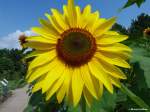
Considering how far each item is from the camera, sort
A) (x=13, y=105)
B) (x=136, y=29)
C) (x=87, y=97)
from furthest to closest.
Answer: (x=13, y=105) → (x=136, y=29) → (x=87, y=97)

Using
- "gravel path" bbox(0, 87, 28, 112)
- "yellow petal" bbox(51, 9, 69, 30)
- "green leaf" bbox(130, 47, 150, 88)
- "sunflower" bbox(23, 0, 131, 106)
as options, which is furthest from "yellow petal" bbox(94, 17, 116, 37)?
"gravel path" bbox(0, 87, 28, 112)

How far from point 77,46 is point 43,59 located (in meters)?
0.12

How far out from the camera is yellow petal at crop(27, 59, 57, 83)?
5.32ft

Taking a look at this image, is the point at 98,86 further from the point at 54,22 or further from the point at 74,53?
the point at 54,22

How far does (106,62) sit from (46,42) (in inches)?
8.8

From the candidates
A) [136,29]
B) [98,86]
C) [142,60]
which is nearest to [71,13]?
[98,86]

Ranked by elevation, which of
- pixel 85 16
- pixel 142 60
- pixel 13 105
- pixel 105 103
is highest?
pixel 85 16

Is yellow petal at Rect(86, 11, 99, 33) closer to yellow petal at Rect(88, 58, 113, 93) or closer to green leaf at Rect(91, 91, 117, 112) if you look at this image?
yellow petal at Rect(88, 58, 113, 93)

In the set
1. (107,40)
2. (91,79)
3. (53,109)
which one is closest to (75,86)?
(91,79)

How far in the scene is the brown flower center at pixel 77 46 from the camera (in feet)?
5.41

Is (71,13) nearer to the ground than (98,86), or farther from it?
farther from it

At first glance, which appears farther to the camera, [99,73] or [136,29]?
[136,29]

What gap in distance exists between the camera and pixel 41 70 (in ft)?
5.50

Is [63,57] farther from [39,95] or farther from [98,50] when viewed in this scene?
[39,95]
